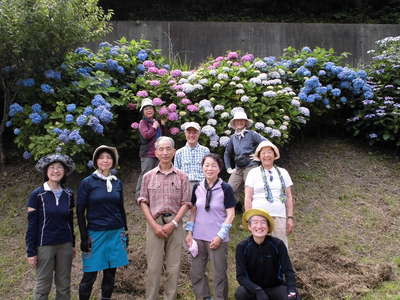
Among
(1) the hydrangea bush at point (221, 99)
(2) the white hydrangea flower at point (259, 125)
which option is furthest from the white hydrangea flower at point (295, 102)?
(2) the white hydrangea flower at point (259, 125)

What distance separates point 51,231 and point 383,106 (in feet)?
18.6

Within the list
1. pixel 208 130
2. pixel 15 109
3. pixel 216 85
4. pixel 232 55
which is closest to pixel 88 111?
pixel 15 109

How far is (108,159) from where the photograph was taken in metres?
3.71

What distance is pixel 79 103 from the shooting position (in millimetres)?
5988

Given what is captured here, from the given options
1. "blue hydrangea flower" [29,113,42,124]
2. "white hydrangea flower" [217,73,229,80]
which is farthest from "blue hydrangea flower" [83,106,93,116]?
"white hydrangea flower" [217,73,229,80]

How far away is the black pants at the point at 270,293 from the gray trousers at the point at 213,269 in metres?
0.32

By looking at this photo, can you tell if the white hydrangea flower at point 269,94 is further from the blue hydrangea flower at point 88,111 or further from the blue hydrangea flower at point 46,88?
the blue hydrangea flower at point 46,88

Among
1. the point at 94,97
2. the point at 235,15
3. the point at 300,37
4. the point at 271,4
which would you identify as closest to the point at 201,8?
the point at 235,15

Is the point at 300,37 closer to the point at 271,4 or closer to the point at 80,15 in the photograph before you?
the point at 271,4

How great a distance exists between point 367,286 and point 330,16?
31.8 ft

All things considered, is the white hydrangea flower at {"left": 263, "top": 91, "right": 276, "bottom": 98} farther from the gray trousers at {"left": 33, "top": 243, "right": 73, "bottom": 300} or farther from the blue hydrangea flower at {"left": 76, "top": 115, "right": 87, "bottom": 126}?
the gray trousers at {"left": 33, "top": 243, "right": 73, "bottom": 300}

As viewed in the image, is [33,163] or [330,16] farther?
[330,16]

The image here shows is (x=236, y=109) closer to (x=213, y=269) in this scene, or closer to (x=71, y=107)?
(x=71, y=107)

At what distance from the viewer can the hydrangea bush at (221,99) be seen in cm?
575
